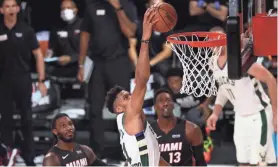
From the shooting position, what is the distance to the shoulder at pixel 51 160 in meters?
6.29

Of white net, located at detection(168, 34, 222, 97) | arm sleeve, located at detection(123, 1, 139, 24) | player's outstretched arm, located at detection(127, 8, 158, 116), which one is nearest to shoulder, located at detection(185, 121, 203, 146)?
white net, located at detection(168, 34, 222, 97)

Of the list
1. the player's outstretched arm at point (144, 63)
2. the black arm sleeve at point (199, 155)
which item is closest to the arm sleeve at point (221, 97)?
the black arm sleeve at point (199, 155)

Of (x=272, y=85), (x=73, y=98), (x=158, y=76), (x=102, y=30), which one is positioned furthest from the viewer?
(x=73, y=98)

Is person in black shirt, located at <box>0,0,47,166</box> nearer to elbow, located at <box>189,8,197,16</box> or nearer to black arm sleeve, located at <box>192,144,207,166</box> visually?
elbow, located at <box>189,8,197,16</box>

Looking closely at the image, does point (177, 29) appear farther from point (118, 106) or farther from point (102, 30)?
point (118, 106)

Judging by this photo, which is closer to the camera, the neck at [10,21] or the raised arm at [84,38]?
the raised arm at [84,38]

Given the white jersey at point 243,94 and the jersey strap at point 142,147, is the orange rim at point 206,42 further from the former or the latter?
the white jersey at point 243,94

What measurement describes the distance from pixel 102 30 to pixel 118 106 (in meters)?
2.59

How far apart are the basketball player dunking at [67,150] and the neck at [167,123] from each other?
62cm

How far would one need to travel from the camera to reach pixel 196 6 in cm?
930

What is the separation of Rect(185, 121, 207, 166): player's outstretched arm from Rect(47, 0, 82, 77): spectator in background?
3277 millimetres

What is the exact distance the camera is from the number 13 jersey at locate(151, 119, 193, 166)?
6.50m

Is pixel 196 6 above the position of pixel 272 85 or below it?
above

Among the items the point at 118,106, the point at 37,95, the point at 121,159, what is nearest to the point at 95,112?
the point at 121,159
